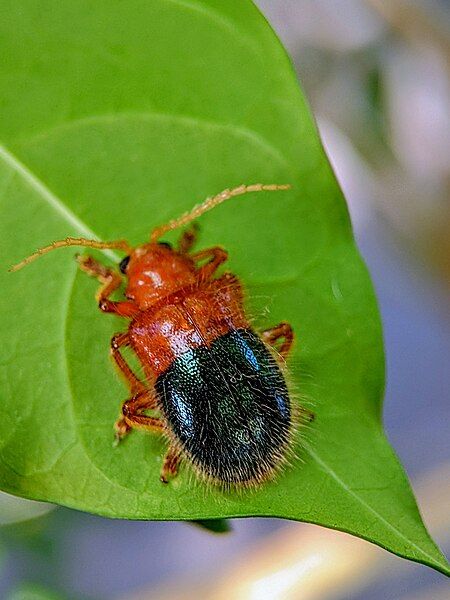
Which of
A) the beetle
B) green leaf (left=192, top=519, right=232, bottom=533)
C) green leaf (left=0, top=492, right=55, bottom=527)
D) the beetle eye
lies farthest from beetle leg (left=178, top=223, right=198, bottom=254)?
green leaf (left=0, top=492, right=55, bottom=527)

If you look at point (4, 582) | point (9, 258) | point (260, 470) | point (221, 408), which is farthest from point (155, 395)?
point (4, 582)

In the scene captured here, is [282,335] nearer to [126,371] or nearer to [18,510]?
[126,371]

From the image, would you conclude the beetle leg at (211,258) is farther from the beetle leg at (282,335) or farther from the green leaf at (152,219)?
the beetle leg at (282,335)

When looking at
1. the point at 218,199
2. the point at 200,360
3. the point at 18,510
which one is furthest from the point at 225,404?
the point at 18,510

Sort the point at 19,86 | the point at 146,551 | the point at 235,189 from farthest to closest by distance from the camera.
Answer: the point at 146,551, the point at 235,189, the point at 19,86

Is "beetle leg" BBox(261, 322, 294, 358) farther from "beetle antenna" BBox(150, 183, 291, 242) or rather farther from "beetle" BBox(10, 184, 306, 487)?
"beetle antenna" BBox(150, 183, 291, 242)

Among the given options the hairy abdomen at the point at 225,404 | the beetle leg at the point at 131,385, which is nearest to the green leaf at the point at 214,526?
the hairy abdomen at the point at 225,404

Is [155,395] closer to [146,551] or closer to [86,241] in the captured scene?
[86,241]
